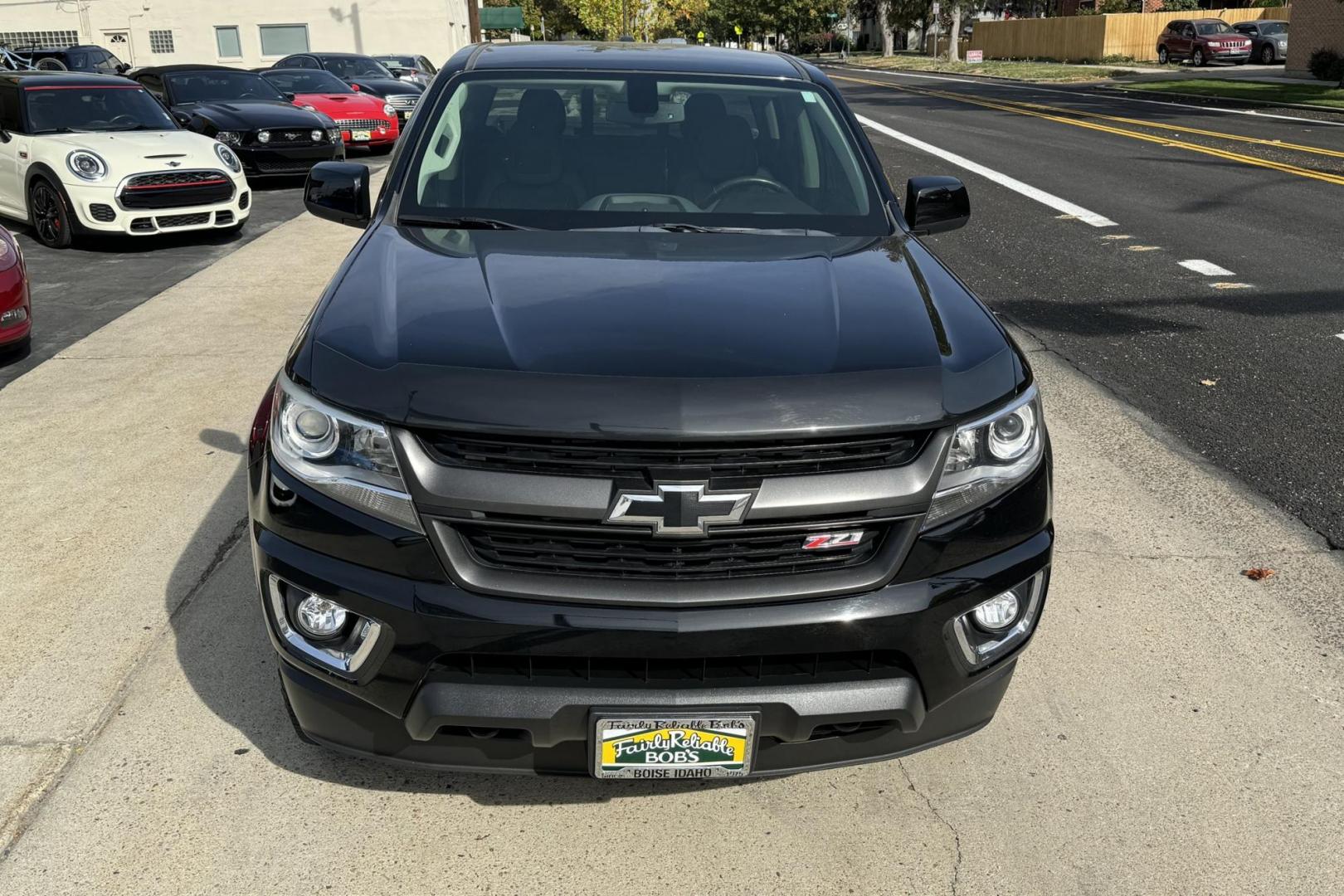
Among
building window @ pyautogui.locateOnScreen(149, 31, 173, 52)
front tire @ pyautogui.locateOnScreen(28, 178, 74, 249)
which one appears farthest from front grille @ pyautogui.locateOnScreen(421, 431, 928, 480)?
building window @ pyautogui.locateOnScreen(149, 31, 173, 52)

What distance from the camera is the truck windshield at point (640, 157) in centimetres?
388

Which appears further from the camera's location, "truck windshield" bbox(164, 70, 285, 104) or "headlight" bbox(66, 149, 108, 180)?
"truck windshield" bbox(164, 70, 285, 104)

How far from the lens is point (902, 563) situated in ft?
8.55

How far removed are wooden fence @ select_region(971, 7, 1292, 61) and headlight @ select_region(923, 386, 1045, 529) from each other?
5691 centimetres

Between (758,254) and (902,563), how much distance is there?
122 centimetres

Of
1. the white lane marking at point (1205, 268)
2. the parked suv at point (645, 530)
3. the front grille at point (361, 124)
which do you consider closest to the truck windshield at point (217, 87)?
the front grille at point (361, 124)

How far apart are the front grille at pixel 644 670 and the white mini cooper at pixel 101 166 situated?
10078 mm

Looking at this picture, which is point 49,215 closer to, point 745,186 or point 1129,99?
point 745,186

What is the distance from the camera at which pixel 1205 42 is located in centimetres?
4647

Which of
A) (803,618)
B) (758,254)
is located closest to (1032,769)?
(803,618)

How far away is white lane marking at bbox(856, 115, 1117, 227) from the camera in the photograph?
40.0ft

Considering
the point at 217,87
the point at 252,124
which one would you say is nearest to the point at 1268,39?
the point at 217,87

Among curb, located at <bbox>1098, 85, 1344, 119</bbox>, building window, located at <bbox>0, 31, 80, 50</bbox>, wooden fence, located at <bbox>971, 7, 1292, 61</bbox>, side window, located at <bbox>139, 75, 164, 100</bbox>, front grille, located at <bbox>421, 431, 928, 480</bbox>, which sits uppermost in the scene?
building window, located at <bbox>0, 31, 80, 50</bbox>

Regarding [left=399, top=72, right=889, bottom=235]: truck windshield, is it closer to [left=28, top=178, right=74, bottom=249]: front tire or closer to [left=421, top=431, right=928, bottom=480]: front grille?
[left=421, top=431, right=928, bottom=480]: front grille
